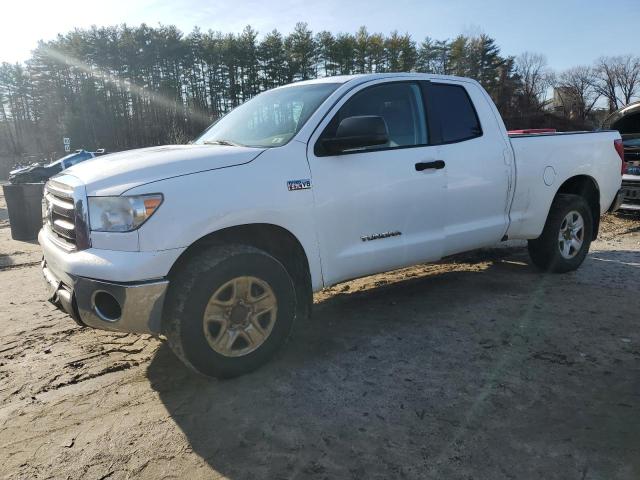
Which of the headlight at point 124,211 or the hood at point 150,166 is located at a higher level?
the hood at point 150,166

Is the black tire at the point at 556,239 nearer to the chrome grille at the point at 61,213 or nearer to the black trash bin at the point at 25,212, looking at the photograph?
the chrome grille at the point at 61,213

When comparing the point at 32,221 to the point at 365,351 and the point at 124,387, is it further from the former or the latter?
the point at 365,351

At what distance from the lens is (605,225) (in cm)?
880

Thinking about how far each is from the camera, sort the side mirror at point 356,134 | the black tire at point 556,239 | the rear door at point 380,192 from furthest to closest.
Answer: the black tire at point 556,239 → the rear door at point 380,192 → the side mirror at point 356,134

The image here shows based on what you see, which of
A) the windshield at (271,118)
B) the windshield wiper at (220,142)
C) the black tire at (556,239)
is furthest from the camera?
the black tire at (556,239)

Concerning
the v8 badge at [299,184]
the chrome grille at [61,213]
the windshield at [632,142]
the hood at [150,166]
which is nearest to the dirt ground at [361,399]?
the chrome grille at [61,213]

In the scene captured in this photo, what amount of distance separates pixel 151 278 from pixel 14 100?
283 ft

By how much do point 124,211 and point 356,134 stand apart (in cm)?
158

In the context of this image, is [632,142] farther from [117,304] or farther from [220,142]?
[117,304]

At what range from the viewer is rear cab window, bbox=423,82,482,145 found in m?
4.20

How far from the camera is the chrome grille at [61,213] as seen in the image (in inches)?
120

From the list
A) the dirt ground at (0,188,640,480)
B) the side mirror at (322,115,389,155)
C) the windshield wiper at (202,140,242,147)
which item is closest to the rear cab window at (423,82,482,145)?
the side mirror at (322,115,389,155)

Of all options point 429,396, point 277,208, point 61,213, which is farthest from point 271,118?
point 429,396

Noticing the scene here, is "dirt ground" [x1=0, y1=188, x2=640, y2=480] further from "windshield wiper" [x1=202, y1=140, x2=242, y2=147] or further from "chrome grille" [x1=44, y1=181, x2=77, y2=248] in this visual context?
"windshield wiper" [x1=202, y1=140, x2=242, y2=147]
